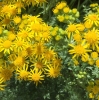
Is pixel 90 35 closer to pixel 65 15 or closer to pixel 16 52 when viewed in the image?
pixel 65 15

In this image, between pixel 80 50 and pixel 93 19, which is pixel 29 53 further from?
pixel 93 19

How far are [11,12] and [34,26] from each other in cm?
25

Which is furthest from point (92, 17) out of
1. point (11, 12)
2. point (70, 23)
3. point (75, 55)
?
point (11, 12)

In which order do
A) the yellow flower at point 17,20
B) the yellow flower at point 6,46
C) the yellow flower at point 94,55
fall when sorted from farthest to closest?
the yellow flower at point 17,20, the yellow flower at point 6,46, the yellow flower at point 94,55

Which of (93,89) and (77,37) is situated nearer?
(77,37)

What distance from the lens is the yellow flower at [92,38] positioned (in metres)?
1.91

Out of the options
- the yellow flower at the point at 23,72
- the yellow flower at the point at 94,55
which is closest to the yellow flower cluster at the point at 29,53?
the yellow flower at the point at 23,72

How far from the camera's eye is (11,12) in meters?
2.17

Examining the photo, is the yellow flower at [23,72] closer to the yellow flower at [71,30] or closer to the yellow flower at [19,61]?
the yellow flower at [19,61]

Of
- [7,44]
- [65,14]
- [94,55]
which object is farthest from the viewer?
[65,14]

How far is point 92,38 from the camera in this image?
6.29ft

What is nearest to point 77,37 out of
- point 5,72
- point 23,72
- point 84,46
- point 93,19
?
point 84,46

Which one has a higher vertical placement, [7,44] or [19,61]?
[7,44]

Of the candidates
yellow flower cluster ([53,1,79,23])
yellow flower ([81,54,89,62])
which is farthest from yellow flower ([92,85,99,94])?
yellow flower cluster ([53,1,79,23])
